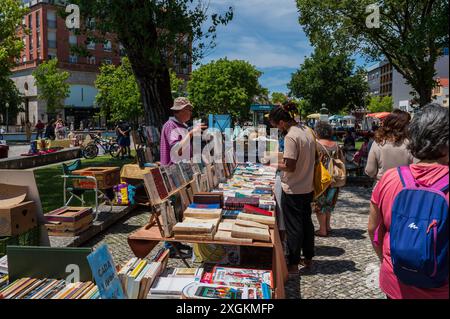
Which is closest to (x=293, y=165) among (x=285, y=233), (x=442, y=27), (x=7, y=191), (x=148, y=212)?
(x=285, y=233)

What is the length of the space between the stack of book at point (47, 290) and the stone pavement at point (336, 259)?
2.12 meters

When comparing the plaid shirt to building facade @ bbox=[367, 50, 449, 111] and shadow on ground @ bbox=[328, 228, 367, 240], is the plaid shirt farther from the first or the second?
building facade @ bbox=[367, 50, 449, 111]

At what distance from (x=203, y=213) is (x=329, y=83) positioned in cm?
4225

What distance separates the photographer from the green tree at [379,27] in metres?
14.5

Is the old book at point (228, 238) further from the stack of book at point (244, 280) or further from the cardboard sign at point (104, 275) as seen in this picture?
the cardboard sign at point (104, 275)

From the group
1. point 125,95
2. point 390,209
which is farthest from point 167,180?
point 125,95

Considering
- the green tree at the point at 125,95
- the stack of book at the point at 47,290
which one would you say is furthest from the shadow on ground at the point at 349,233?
the green tree at the point at 125,95

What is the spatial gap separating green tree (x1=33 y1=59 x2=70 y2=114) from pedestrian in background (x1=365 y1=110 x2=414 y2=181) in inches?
1846

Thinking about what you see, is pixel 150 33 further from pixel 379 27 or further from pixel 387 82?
pixel 387 82

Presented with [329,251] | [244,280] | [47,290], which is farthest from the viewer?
[329,251]

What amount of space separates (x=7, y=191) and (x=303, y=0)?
600 inches

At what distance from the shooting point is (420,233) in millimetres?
1687

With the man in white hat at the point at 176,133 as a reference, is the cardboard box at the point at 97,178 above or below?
below
